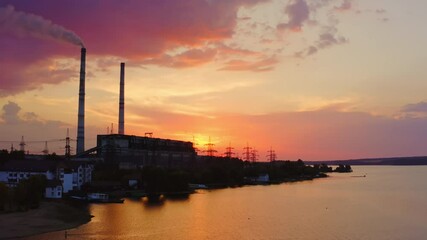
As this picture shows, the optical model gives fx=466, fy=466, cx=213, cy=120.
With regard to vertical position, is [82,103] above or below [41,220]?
above

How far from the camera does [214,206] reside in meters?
38.4

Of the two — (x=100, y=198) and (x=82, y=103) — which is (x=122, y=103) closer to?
(x=82, y=103)

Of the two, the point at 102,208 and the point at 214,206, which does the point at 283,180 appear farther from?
the point at 102,208

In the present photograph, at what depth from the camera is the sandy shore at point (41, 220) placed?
23.5 m

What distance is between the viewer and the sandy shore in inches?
927

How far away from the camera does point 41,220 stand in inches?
1040

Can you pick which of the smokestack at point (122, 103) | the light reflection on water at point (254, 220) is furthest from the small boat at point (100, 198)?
the smokestack at point (122, 103)

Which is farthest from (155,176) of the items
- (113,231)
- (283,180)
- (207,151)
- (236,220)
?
(207,151)

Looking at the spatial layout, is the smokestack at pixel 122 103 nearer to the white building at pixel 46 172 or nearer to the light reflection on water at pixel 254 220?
the white building at pixel 46 172

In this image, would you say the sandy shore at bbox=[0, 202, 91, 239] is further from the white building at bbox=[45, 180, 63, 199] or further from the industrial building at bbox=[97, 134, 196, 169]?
the industrial building at bbox=[97, 134, 196, 169]

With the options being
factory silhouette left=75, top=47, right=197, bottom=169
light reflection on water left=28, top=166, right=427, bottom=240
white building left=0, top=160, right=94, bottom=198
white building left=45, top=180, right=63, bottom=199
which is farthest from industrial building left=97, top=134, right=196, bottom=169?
white building left=45, top=180, right=63, bottom=199

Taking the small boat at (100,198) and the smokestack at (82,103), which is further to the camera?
the smokestack at (82,103)

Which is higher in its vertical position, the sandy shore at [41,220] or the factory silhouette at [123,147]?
the factory silhouette at [123,147]

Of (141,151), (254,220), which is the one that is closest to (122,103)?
(141,151)
